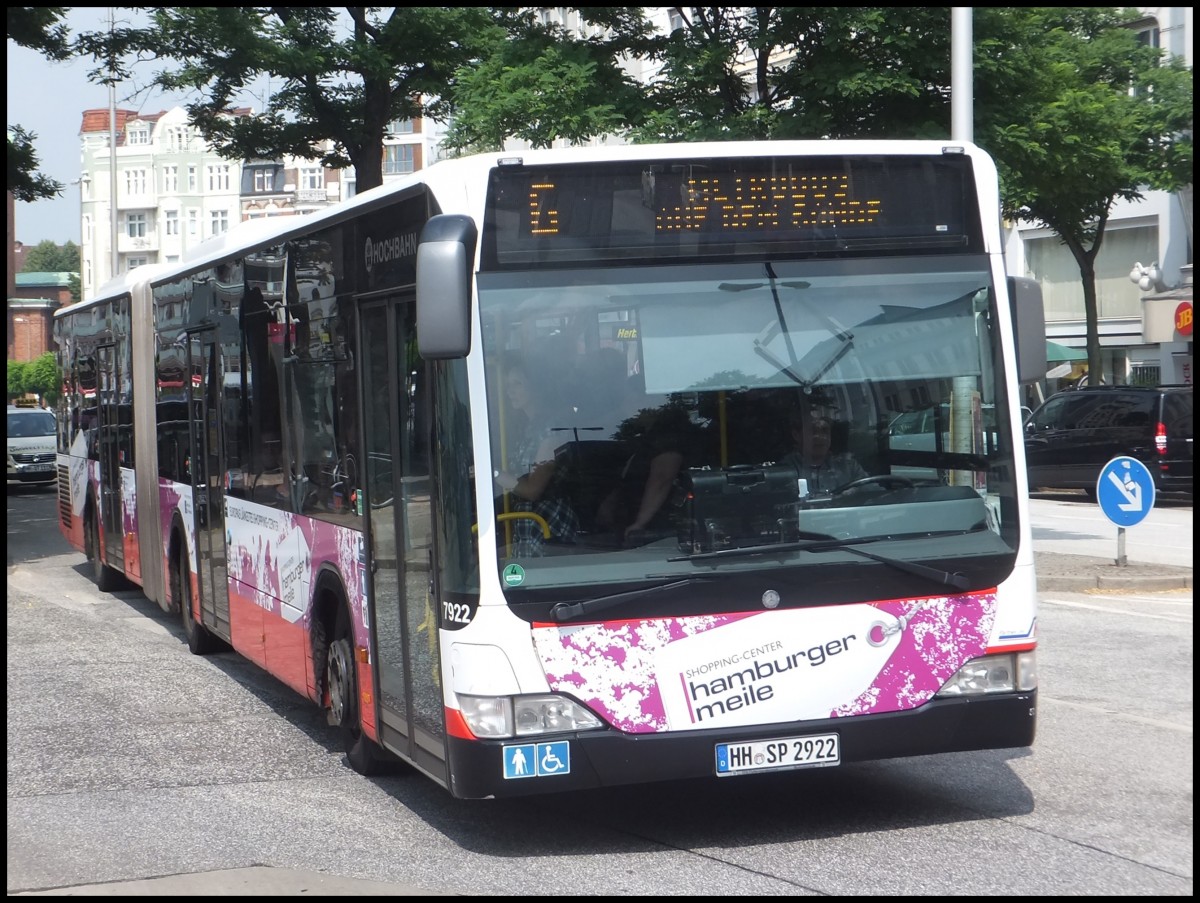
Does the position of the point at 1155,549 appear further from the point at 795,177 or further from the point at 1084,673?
the point at 795,177

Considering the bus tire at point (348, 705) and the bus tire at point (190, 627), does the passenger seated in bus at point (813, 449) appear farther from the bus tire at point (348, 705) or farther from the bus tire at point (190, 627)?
the bus tire at point (190, 627)

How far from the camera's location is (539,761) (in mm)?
6258

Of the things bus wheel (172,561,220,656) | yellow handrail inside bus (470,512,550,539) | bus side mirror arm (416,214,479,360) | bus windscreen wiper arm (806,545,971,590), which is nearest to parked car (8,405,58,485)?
bus wheel (172,561,220,656)

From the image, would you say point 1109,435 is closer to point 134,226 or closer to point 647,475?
point 647,475

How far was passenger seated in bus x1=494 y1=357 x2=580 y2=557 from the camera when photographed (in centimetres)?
625

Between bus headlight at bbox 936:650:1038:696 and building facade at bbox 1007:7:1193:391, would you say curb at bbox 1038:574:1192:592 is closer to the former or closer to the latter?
bus headlight at bbox 936:650:1038:696

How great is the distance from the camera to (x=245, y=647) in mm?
10625

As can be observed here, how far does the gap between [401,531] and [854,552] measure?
1.87 meters

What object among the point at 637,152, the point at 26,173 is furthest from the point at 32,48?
the point at 637,152

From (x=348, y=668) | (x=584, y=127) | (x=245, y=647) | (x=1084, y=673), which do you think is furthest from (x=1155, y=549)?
(x=348, y=668)

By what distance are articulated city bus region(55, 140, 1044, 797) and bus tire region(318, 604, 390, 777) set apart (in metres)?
0.96

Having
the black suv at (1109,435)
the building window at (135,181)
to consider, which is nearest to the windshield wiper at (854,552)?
the black suv at (1109,435)

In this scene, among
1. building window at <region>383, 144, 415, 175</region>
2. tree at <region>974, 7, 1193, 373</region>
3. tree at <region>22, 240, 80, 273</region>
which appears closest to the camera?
tree at <region>974, 7, 1193, 373</region>

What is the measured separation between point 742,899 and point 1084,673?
218 inches
